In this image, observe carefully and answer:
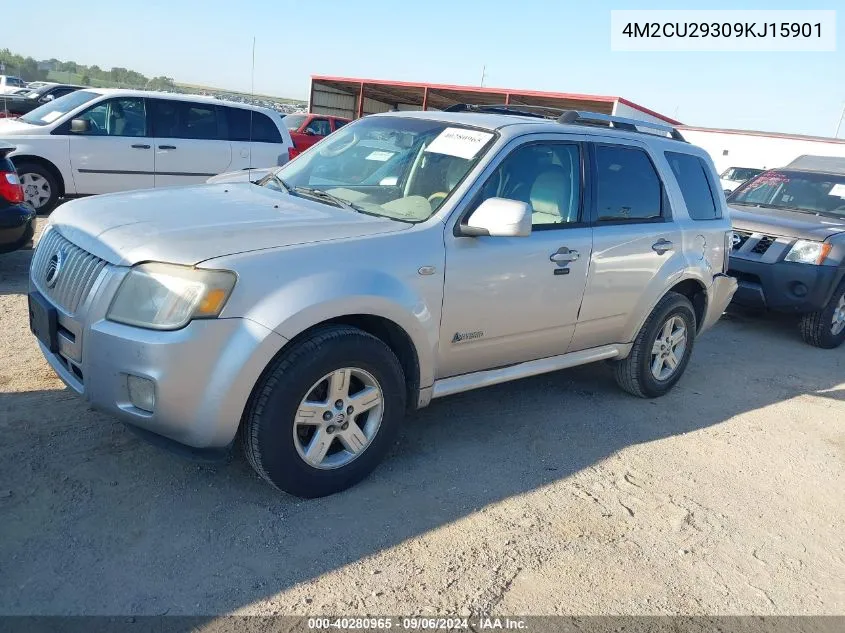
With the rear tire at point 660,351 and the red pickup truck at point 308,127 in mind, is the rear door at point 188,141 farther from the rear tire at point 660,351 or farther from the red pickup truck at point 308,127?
the rear tire at point 660,351

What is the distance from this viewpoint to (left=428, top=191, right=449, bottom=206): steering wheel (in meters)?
3.71

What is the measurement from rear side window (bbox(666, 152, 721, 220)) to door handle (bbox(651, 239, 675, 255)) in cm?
45

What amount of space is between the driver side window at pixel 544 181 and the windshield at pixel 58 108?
7.52 metres

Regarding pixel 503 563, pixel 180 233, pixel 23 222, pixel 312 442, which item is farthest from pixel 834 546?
pixel 23 222

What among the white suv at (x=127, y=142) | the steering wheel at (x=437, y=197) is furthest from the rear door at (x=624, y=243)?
the white suv at (x=127, y=142)

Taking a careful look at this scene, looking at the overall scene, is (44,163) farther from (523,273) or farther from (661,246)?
(661,246)

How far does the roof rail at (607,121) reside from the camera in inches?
180

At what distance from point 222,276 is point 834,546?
126 inches

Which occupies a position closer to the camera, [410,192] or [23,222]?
[410,192]

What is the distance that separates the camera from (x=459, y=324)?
365 centimetres

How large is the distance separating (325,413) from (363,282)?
0.61 m

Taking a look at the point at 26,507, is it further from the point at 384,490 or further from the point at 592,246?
the point at 592,246

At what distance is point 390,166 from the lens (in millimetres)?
4133

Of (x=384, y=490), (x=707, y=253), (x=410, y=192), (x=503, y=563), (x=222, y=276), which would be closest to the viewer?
(x=222, y=276)
